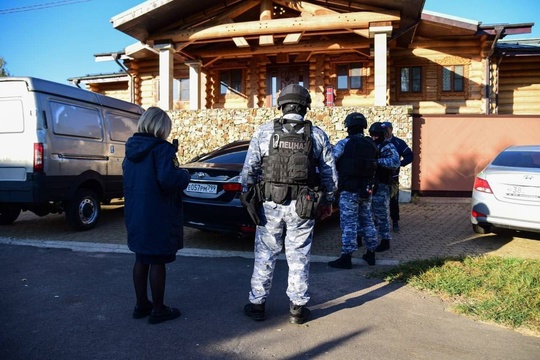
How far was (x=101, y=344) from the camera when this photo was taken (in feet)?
9.18

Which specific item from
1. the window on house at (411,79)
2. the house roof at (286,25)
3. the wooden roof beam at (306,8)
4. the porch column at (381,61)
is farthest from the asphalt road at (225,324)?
the window on house at (411,79)

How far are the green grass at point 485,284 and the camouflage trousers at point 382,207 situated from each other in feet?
2.70

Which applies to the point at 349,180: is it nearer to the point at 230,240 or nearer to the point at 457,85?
the point at 230,240

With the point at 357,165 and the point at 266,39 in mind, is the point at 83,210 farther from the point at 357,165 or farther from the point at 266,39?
the point at 266,39

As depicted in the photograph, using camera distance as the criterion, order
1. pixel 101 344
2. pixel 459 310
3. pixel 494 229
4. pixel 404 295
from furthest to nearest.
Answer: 1. pixel 494 229
2. pixel 404 295
3. pixel 459 310
4. pixel 101 344

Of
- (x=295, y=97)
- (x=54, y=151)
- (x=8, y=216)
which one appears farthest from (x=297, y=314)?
(x=8, y=216)

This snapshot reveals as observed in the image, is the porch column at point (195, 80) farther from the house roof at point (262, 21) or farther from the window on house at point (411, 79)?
the window on house at point (411, 79)

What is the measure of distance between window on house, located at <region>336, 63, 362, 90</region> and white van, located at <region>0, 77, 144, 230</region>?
383 inches

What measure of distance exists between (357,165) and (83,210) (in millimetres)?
4746

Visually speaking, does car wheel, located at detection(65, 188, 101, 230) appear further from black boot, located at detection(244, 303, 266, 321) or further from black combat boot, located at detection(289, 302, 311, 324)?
black combat boot, located at detection(289, 302, 311, 324)

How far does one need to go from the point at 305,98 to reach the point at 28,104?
4653 mm

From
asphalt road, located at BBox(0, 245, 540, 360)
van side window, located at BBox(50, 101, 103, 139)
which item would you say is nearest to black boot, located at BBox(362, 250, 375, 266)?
asphalt road, located at BBox(0, 245, 540, 360)

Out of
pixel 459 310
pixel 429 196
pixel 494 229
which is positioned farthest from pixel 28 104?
pixel 429 196

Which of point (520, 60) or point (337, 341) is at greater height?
point (520, 60)
